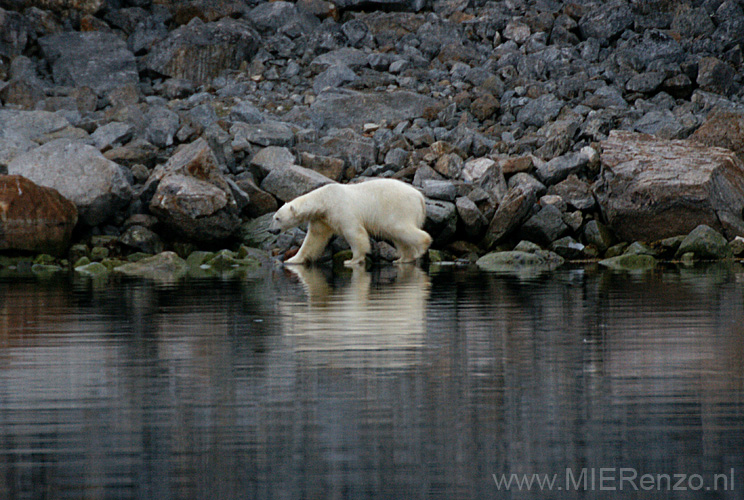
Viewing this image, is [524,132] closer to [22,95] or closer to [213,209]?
[213,209]

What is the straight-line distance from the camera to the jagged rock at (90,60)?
92.9 ft

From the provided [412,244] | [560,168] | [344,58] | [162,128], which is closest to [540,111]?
[560,168]

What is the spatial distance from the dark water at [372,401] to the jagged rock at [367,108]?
1709 cm

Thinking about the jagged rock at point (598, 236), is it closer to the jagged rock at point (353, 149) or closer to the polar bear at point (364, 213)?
the polar bear at point (364, 213)

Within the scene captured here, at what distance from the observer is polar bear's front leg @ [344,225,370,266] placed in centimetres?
1555

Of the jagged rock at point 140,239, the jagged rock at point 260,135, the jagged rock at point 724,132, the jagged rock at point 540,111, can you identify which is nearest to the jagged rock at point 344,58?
the jagged rock at point 540,111

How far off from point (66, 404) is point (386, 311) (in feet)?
12.9

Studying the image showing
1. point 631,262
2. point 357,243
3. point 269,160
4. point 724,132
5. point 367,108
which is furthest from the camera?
point 367,108

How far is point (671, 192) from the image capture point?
56.4 ft

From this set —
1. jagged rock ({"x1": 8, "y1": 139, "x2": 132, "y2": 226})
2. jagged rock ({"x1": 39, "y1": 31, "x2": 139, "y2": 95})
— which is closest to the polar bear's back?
jagged rock ({"x1": 8, "y1": 139, "x2": 132, "y2": 226})

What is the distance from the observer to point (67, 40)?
Answer: 29.7 metres

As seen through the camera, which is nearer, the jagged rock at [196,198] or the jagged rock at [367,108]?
the jagged rock at [196,198]

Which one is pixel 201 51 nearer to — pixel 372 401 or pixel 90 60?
pixel 90 60

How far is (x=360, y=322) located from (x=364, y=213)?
27.9 ft
